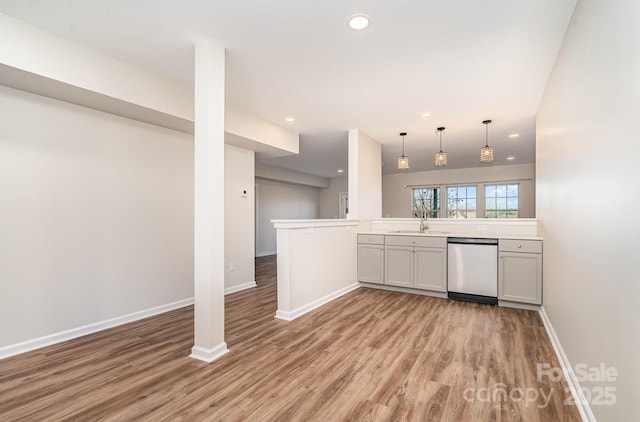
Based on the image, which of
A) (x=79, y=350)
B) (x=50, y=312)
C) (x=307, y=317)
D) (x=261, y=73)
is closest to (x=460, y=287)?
(x=307, y=317)

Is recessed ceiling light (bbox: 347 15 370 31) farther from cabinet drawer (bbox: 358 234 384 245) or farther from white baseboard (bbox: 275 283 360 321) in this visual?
cabinet drawer (bbox: 358 234 384 245)

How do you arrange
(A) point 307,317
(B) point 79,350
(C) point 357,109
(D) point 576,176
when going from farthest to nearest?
(C) point 357,109 → (A) point 307,317 → (B) point 79,350 → (D) point 576,176

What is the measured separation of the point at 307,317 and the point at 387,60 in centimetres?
271

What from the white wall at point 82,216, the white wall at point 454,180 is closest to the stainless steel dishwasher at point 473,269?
the white wall at point 82,216

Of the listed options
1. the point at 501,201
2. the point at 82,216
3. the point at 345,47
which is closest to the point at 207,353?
the point at 82,216

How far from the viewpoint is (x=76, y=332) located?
278cm

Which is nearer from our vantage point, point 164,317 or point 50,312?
point 50,312

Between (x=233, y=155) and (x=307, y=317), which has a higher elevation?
(x=233, y=155)

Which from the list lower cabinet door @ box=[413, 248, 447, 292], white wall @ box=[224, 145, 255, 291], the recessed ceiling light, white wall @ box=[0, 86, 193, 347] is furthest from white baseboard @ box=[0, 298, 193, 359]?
the recessed ceiling light

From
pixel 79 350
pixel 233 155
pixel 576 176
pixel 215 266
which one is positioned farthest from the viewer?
pixel 233 155

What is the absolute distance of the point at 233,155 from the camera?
14.9ft

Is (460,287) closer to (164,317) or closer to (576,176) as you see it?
(576,176)

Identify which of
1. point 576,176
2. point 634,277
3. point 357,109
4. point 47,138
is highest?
point 357,109

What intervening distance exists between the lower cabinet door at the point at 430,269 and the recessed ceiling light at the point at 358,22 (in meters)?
2.98
